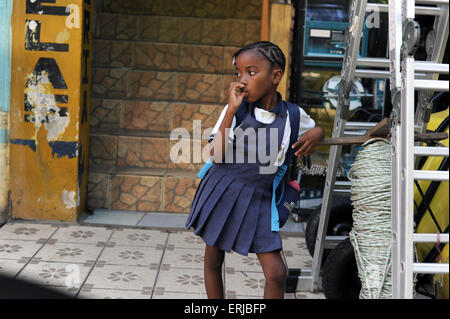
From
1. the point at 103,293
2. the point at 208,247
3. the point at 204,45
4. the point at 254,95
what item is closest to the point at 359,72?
the point at 254,95

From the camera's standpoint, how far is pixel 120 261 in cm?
424

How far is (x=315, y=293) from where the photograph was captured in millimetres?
3904

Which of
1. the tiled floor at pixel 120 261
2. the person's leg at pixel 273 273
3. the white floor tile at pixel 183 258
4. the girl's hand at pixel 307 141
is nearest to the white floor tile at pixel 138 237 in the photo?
the tiled floor at pixel 120 261

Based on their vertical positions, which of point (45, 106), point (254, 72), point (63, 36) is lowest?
point (45, 106)

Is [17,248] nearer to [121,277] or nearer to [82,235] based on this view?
[82,235]

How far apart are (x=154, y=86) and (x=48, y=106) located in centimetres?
152

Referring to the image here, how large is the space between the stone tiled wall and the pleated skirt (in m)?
2.62

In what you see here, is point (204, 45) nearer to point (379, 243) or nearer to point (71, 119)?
point (71, 119)

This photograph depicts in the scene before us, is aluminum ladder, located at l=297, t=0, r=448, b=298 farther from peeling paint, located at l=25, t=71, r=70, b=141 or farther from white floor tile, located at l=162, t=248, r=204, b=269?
peeling paint, located at l=25, t=71, r=70, b=141

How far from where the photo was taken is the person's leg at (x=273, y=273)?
107 inches

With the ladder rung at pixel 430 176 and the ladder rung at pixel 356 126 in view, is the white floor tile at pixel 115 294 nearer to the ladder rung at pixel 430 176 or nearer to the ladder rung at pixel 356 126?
the ladder rung at pixel 356 126

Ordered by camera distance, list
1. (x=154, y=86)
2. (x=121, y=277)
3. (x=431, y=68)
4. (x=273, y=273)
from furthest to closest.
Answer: (x=154, y=86) < (x=121, y=277) < (x=273, y=273) < (x=431, y=68)

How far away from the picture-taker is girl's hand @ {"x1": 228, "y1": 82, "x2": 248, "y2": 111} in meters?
2.57

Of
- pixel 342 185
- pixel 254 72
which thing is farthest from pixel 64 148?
pixel 254 72
